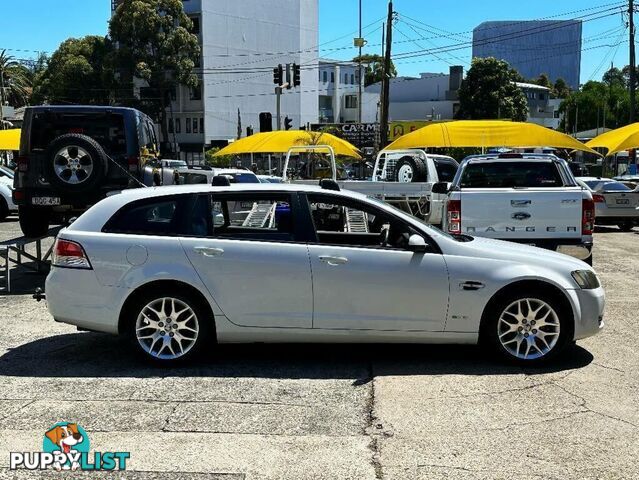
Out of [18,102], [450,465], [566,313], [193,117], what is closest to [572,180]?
[566,313]

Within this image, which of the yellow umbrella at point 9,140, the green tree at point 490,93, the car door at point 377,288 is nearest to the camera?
the car door at point 377,288

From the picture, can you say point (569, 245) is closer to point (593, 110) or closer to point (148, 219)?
point (148, 219)

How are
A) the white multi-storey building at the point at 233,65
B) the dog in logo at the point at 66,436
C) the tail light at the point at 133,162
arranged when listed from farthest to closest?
the white multi-storey building at the point at 233,65 < the tail light at the point at 133,162 < the dog in logo at the point at 66,436

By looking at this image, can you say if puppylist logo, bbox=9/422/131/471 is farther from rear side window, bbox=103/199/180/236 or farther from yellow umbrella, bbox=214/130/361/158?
yellow umbrella, bbox=214/130/361/158

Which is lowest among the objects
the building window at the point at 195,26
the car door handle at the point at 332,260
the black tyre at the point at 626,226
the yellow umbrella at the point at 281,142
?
the black tyre at the point at 626,226

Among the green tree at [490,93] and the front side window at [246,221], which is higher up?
the green tree at [490,93]

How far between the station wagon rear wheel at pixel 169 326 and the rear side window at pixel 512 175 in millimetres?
5714

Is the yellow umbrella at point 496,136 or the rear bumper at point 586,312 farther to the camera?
the yellow umbrella at point 496,136

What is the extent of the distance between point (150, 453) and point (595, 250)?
39.4 feet

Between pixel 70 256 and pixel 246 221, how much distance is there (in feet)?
5.14

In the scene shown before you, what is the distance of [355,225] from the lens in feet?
24.6

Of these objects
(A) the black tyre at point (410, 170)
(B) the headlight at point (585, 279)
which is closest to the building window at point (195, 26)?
(A) the black tyre at point (410, 170)

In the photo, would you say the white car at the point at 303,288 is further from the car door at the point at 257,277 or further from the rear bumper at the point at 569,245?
the rear bumper at the point at 569,245

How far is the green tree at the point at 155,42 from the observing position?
52.3 metres
